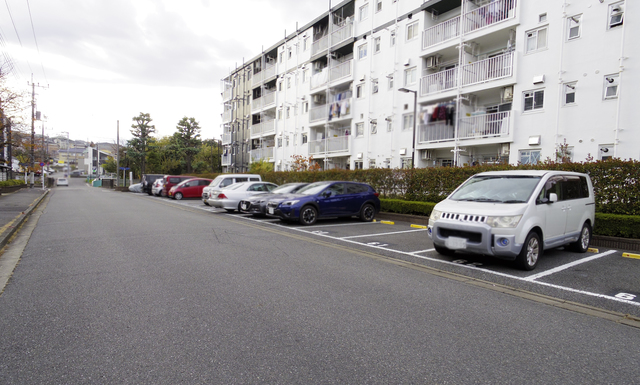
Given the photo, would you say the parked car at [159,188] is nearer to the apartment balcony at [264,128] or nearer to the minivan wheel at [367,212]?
the apartment balcony at [264,128]

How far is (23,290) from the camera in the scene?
4871 millimetres

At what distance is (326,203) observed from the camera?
1261cm

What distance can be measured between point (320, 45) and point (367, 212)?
20084mm

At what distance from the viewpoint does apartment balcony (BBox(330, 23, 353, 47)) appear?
26.7 m

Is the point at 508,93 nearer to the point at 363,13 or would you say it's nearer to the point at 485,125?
the point at 485,125

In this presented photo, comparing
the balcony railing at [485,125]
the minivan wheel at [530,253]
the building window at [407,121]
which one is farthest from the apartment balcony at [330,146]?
the minivan wheel at [530,253]

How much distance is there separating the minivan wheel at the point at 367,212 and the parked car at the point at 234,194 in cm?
444

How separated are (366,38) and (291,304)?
2404cm

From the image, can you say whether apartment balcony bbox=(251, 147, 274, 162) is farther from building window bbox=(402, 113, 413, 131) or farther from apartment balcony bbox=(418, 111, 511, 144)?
apartment balcony bbox=(418, 111, 511, 144)

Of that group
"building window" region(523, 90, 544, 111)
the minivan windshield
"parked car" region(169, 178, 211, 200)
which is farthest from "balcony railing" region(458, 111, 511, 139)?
"parked car" region(169, 178, 211, 200)

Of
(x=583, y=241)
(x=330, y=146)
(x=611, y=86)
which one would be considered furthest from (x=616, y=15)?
(x=330, y=146)

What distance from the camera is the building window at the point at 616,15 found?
1344 cm

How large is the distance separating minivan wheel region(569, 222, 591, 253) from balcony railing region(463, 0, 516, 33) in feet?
40.8

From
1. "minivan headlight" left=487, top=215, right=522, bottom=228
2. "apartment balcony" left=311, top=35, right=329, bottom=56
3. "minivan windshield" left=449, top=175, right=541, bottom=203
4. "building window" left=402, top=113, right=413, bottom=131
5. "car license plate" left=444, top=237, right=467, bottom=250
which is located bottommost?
"car license plate" left=444, top=237, right=467, bottom=250
